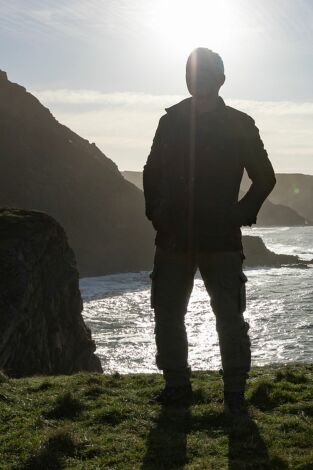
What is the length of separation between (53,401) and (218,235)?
230cm

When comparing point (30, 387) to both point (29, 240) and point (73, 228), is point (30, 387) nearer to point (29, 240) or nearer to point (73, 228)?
point (29, 240)

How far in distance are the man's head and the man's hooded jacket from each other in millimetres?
174

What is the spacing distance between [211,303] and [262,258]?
95.5 m

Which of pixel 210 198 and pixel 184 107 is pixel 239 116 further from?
pixel 210 198

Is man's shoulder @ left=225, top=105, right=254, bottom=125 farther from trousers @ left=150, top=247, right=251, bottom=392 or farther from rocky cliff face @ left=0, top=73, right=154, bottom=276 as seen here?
rocky cliff face @ left=0, top=73, right=154, bottom=276

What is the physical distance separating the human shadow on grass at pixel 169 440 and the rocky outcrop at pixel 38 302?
11668 millimetres

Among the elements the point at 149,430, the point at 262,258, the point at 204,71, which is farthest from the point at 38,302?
the point at 262,258

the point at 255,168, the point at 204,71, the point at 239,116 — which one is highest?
the point at 204,71

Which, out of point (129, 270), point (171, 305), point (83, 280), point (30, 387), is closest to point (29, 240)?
point (30, 387)

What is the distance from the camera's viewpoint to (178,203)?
18.8 feet

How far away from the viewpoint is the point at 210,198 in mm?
5664

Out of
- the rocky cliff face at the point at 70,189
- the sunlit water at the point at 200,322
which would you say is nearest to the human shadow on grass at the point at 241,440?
the sunlit water at the point at 200,322

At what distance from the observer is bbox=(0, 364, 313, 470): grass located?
460 cm

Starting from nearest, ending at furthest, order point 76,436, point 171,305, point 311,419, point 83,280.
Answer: point 76,436, point 311,419, point 171,305, point 83,280
